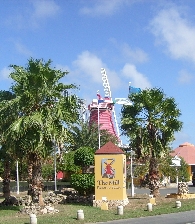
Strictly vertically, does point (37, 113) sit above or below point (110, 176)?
above

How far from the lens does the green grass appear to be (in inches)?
859

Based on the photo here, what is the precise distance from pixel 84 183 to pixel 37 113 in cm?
908

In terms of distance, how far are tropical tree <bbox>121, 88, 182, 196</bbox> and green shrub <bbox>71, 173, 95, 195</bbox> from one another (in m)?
4.28

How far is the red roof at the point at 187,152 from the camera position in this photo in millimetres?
80062

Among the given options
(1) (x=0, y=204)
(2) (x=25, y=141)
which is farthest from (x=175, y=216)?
(1) (x=0, y=204)

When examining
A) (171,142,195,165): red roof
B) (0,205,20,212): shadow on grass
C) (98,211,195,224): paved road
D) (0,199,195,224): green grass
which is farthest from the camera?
(171,142,195,165): red roof

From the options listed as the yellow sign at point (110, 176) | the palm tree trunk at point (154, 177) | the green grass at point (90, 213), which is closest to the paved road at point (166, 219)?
the green grass at point (90, 213)

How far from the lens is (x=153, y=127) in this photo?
32719mm

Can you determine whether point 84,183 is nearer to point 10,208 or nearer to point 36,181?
point 10,208

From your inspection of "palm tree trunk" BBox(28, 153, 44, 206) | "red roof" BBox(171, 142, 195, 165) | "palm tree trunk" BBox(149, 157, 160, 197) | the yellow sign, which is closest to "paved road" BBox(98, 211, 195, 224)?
"palm tree trunk" BBox(28, 153, 44, 206)

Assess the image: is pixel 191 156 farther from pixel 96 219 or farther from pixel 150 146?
pixel 96 219

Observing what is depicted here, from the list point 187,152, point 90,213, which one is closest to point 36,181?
point 90,213

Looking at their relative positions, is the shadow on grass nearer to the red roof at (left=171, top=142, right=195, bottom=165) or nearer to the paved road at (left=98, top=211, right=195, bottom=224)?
the paved road at (left=98, top=211, right=195, bottom=224)

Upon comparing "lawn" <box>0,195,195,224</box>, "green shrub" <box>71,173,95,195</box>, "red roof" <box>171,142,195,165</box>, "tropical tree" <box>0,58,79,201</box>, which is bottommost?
"lawn" <box>0,195,195,224</box>
